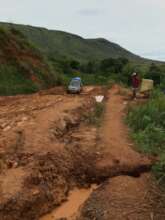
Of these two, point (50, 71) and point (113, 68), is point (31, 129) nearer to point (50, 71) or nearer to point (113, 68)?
point (50, 71)

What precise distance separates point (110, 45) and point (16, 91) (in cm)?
5708

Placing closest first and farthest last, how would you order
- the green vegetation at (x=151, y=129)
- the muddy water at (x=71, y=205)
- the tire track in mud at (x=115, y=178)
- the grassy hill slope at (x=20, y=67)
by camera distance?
1. the tire track in mud at (x=115, y=178)
2. the muddy water at (x=71, y=205)
3. the green vegetation at (x=151, y=129)
4. the grassy hill slope at (x=20, y=67)

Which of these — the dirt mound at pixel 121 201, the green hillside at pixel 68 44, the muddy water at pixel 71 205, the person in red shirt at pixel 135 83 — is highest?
the green hillside at pixel 68 44

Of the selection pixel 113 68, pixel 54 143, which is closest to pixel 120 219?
pixel 54 143

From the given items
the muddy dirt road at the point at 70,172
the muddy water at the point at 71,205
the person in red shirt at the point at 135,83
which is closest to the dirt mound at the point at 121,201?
the muddy dirt road at the point at 70,172

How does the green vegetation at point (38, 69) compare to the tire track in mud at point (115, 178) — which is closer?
the tire track in mud at point (115, 178)

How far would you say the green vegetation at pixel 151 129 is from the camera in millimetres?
9868

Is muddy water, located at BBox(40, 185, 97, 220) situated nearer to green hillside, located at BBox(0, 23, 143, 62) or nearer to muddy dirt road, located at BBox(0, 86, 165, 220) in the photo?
muddy dirt road, located at BBox(0, 86, 165, 220)

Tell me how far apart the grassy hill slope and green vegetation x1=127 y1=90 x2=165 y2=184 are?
940 cm

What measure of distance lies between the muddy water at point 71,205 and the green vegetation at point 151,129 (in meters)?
1.56

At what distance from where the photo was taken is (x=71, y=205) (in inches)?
341

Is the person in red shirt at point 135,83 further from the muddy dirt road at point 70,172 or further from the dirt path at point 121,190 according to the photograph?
the dirt path at point 121,190

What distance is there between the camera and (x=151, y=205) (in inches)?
310

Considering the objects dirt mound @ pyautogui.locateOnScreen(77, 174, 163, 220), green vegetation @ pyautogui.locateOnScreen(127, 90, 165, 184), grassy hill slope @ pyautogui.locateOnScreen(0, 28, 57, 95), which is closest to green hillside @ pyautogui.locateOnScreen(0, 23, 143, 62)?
grassy hill slope @ pyautogui.locateOnScreen(0, 28, 57, 95)
